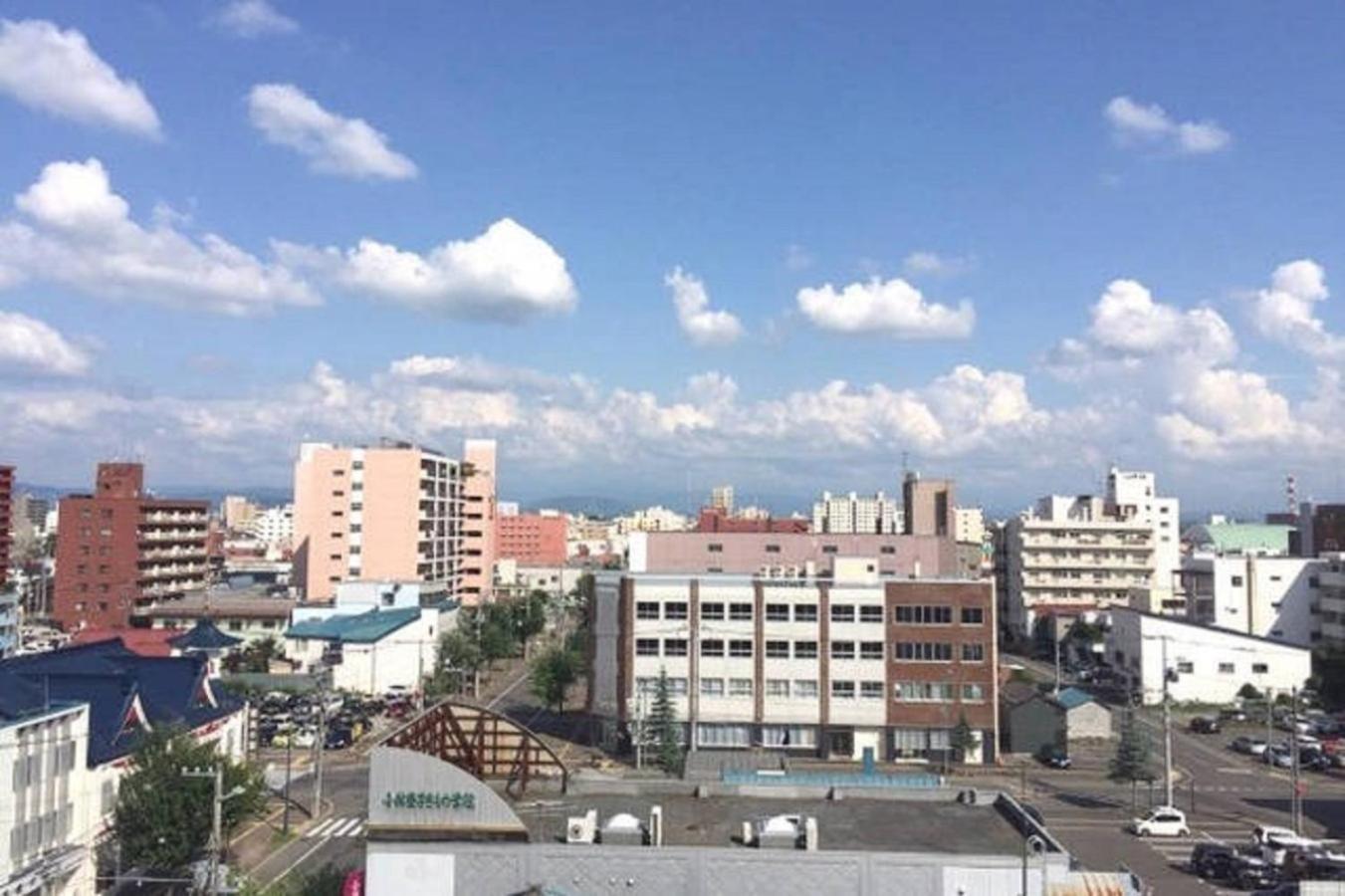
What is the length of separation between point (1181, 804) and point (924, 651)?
13410 millimetres

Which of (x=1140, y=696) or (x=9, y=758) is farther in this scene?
(x=1140, y=696)

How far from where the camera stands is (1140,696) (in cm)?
7781

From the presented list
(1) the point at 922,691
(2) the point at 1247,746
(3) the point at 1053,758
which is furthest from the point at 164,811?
(2) the point at 1247,746

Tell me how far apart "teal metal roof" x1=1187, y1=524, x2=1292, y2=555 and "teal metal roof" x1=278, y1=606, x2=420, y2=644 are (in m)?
92.7

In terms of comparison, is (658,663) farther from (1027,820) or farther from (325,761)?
(1027,820)

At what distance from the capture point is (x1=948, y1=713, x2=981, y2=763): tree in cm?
5603

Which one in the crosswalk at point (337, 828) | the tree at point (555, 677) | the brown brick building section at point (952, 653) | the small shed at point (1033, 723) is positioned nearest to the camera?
the crosswalk at point (337, 828)

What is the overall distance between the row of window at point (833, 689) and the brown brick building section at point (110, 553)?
2707 inches

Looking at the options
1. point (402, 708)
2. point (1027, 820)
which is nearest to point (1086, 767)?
point (1027, 820)

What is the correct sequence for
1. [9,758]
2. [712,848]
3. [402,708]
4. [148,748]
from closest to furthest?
[712,848], [9,758], [148,748], [402,708]

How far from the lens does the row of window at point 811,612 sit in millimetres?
57031

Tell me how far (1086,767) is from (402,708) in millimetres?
41564

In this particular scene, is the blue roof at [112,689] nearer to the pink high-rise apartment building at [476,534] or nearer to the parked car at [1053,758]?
A: the parked car at [1053,758]

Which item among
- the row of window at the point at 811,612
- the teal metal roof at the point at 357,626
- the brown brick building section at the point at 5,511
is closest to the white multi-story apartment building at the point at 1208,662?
the row of window at the point at 811,612
